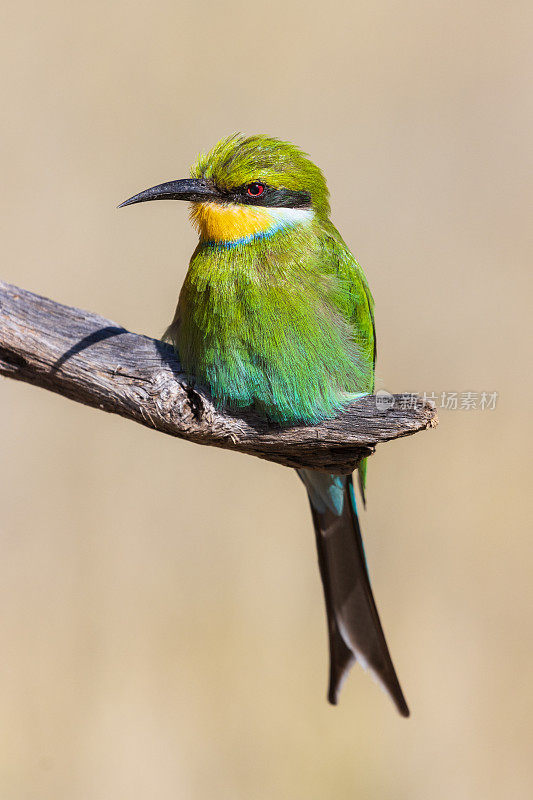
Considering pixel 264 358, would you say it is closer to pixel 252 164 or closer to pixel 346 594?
pixel 252 164

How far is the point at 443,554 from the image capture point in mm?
3824

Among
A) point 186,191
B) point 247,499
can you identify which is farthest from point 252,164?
point 247,499

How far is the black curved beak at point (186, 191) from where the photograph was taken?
2303 millimetres

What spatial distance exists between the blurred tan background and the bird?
4.58ft

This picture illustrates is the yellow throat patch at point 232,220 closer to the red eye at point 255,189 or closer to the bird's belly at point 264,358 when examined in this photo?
the red eye at point 255,189

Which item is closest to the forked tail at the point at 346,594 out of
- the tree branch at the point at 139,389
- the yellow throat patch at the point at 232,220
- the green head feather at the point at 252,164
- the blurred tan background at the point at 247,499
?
the tree branch at the point at 139,389

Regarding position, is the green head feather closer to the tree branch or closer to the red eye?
the red eye

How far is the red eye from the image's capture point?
231 centimetres

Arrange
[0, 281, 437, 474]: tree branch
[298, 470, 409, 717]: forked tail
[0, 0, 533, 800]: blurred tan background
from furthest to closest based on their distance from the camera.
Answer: [0, 0, 533, 800]: blurred tan background → [298, 470, 409, 717]: forked tail → [0, 281, 437, 474]: tree branch

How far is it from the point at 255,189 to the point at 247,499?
1.87 m

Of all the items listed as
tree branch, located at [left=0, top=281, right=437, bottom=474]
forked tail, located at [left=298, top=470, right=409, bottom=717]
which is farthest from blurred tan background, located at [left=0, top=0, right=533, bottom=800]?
tree branch, located at [left=0, top=281, right=437, bottom=474]

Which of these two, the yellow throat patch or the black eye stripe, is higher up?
the black eye stripe

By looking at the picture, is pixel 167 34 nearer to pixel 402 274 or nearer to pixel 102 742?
pixel 402 274

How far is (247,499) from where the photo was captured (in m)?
3.92
